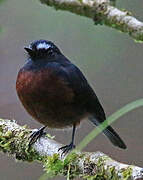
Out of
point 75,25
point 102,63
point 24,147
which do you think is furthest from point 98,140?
point 24,147

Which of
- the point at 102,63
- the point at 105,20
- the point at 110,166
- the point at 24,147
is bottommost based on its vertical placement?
the point at 110,166

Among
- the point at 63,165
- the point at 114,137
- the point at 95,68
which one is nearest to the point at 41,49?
the point at 114,137

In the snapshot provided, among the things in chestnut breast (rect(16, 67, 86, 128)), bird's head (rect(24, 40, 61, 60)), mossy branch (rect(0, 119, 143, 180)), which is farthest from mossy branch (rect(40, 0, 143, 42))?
mossy branch (rect(0, 119, 143, 180))

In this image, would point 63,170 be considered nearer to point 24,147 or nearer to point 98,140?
point 24,147

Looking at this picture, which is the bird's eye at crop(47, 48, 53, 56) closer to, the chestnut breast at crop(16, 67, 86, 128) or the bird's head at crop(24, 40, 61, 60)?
the bird's head at crop(24, 40, 61, 60)

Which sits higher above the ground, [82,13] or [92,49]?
[92,49]

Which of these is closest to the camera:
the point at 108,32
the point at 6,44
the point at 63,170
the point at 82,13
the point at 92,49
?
the point at 63,170

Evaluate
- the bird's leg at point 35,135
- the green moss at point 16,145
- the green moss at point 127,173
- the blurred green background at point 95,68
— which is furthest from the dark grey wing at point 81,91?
the blurred green background at point 95,68
